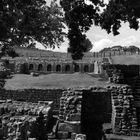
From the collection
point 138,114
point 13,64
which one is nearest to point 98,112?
point 138,114

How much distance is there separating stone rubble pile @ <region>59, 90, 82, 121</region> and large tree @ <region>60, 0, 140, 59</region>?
5.24 meters

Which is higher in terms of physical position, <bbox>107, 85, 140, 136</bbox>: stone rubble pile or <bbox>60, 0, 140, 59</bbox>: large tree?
<bbox>60, 0, 140, 59</bbox>: large tree

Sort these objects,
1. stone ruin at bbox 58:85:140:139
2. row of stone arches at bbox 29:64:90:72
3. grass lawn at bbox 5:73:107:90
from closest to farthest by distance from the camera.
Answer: stone ruin at bbox 58:85:140:139, grass lawn at bbox 5:73:107:90, row of stone arches at bbox 29:64:90:72

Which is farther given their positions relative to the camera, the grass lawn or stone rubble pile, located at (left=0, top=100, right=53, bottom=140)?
the grass lawn

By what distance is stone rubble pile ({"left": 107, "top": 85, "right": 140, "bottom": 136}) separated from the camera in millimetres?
17422

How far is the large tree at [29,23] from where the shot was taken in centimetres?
1237

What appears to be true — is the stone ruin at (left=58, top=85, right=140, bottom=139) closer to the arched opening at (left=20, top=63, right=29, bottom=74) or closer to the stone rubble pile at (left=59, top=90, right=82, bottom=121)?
the stone rubble pile at (left=59, top=90, right=82, bottom=121)

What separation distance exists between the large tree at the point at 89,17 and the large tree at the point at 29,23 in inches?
44.4

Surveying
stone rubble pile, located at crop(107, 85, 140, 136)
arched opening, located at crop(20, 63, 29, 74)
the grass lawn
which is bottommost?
stone rubble pile, located at crop(107, 85, 140, 136)

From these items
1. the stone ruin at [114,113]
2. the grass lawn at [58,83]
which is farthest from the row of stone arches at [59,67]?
the stone ruin at [114,113]

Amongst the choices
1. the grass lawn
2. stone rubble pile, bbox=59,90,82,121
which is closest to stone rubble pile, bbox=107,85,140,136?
stone rubble pile, bbox=59,90,82,121

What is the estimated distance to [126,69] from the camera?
23.9m

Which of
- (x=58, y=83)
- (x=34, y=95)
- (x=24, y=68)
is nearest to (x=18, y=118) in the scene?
(x=34, y=95)

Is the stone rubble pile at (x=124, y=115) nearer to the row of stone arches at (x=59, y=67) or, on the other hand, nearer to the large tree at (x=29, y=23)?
the large tree at (x=29, y=23)
